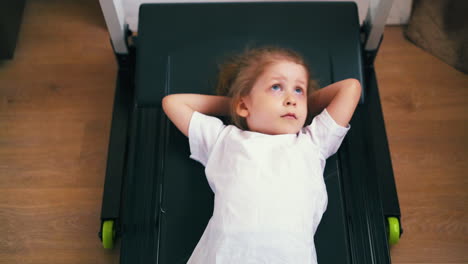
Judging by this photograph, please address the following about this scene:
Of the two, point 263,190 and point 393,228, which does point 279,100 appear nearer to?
point 263,190

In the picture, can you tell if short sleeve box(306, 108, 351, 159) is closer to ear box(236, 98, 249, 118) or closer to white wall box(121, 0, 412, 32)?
ear box(236, 98, 249, 118)

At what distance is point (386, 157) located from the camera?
4.50 feet

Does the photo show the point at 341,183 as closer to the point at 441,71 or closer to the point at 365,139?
the point at 365,139

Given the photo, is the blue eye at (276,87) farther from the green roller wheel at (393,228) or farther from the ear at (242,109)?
the green roller wheel at (393,228)

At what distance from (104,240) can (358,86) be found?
2.68 feet

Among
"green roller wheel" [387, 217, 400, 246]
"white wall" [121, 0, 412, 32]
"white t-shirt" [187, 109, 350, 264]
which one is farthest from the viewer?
"white wall" [121, 0, 412, 32]

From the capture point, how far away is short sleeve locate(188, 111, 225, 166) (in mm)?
1151

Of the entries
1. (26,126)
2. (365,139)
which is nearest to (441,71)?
(365,139)

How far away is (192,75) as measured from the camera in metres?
1.31

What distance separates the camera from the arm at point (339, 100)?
114 centimetres

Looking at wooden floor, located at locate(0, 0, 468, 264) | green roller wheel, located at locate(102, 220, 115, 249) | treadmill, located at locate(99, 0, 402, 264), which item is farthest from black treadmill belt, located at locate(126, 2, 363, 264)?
wooden floor, located at locate(0, 0, 468, 264)

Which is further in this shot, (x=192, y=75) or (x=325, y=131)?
(x=192, y=75)

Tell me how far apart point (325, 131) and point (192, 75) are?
1.36ft

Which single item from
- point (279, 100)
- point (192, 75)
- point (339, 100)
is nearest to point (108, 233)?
point (192, 75)
